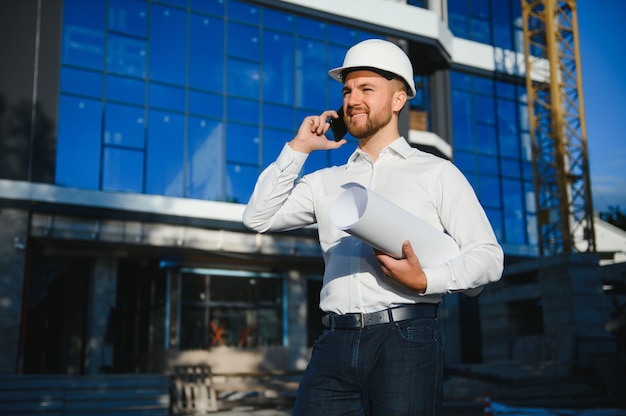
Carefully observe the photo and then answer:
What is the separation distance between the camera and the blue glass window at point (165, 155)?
2223 cm

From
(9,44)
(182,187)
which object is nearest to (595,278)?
(182,187)

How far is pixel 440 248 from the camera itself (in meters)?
2.73

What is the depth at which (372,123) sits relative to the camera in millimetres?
3148

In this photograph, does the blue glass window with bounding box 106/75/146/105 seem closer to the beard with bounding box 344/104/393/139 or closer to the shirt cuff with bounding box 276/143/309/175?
the shirt cuff with bounding box 276/143/309/175

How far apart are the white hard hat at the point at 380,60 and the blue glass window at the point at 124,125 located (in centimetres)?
1957

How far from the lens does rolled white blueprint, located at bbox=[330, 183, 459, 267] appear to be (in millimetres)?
2477

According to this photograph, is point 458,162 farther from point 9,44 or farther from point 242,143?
point 9,44

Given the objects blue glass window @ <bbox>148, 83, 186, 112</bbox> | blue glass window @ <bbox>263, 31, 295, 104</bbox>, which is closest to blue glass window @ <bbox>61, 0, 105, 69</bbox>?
blue glass window @ <bbox>148, 83, 186, 112</bbox>

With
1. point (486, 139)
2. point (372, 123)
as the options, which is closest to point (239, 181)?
point (486, 139)

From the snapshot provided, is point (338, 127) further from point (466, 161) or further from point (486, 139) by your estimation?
point (486, 139)

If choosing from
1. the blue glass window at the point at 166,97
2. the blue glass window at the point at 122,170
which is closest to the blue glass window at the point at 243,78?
the blue glass window at the point at 166,97

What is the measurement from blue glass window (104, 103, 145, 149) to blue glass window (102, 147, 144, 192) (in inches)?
12.4

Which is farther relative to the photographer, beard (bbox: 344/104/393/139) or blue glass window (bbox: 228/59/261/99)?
blue glass window (bbox: 228/59/261/99)

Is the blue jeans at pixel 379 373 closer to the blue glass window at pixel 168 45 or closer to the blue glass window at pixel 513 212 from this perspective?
the blue glass window at pixel 168 45
